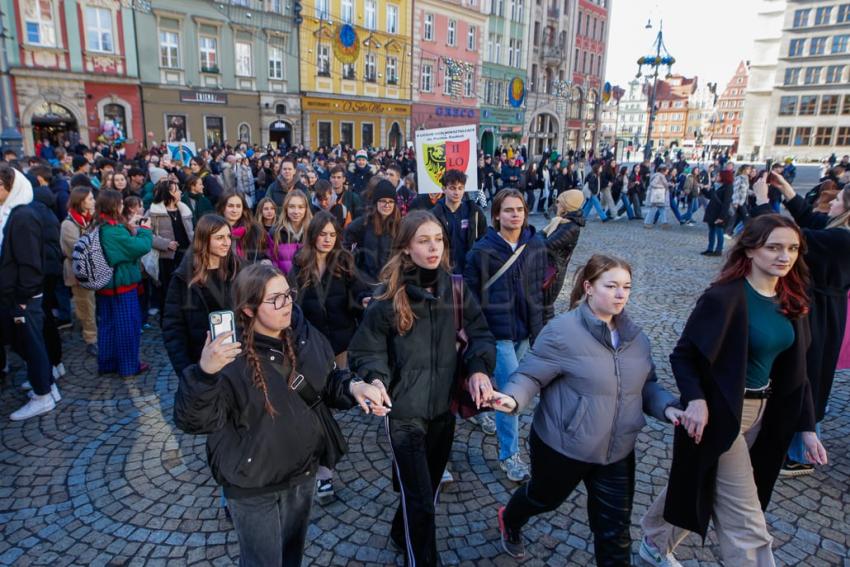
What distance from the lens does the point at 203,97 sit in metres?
26.4

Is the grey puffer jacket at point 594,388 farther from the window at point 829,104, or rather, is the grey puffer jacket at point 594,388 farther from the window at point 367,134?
the window at point 829,104

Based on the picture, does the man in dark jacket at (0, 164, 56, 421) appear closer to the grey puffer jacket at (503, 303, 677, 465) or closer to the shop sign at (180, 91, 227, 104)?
the grey puffer jacket at (503, 303, 677, 465)

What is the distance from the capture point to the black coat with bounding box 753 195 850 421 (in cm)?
346

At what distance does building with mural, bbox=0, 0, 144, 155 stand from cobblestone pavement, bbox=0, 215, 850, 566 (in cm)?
1886

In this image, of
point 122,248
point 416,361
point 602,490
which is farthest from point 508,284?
point 122,248

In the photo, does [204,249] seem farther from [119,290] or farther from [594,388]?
[594,388]

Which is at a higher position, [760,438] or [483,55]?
[483,55]

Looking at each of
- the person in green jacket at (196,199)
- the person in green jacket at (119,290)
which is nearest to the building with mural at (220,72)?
the person in green jacket at (196,199)

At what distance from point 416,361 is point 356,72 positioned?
108ft

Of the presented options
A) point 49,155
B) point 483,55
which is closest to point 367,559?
point 49,155

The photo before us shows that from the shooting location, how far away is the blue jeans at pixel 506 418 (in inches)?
150

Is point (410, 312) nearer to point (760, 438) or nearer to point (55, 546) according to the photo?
point (760, 438)

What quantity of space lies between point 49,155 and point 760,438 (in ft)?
59.1

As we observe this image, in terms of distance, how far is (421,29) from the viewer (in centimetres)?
3591
